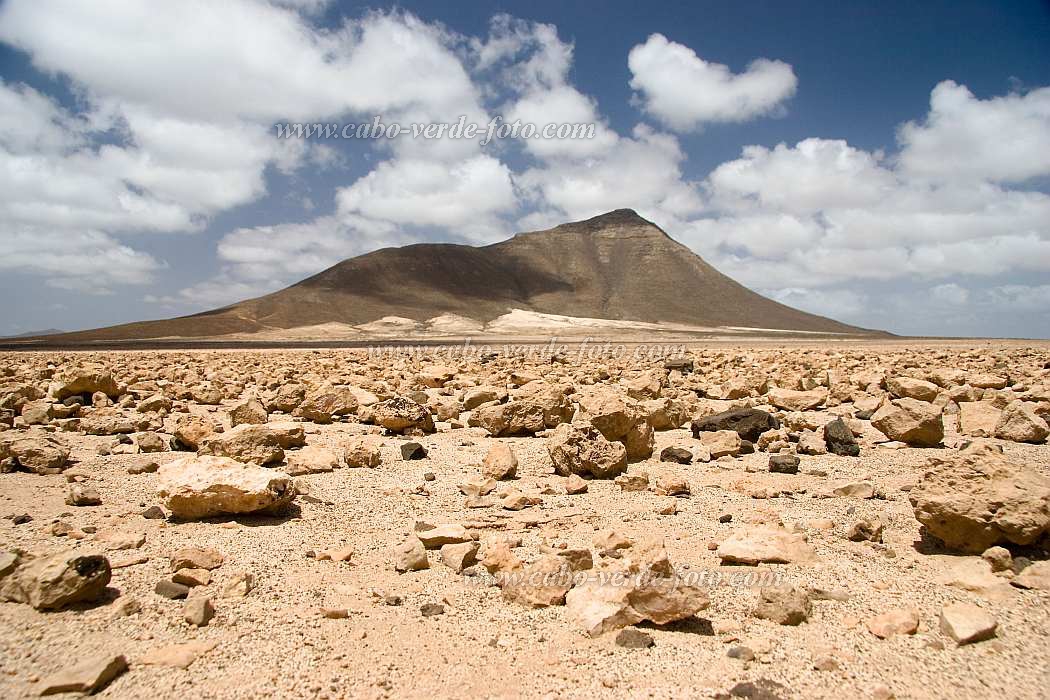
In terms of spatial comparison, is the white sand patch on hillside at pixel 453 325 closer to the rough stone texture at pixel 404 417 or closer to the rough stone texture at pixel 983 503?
the rough stone texture at pixel 404 417

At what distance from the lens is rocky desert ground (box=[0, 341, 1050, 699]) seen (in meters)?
2.61

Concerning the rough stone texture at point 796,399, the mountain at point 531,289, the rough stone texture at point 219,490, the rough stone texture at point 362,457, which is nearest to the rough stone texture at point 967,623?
the rough stone texture at point 219,490

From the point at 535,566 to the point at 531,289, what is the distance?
5149 inches

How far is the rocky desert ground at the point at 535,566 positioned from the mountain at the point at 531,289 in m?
77.3

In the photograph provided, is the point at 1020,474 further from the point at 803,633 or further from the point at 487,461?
the point at 487,461

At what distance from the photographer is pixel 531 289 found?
438 feet

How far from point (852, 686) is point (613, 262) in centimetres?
15289

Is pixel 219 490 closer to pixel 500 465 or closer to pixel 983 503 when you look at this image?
pixel 500 465

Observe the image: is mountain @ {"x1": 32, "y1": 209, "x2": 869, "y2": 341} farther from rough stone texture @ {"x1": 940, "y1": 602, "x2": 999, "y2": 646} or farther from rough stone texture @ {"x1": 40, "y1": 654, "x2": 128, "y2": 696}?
rough stone texture @ {"x1": 940, "y1": 602, "x2": 999, "y2": 646}

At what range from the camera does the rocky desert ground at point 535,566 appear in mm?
2607

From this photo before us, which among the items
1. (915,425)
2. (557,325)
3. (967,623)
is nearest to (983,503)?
(967,623)

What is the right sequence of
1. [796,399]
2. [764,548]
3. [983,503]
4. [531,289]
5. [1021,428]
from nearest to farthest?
[983,503]
[764,548]
[1021,428]
[796,399]
[531,289]

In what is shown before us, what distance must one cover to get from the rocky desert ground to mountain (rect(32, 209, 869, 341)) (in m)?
77.3

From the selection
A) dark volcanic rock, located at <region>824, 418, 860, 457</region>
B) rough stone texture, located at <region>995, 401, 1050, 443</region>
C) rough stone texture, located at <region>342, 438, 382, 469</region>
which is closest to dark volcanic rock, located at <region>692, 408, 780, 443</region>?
dark volcanic rock, located at <region>824, 418, 860, 457</region>
